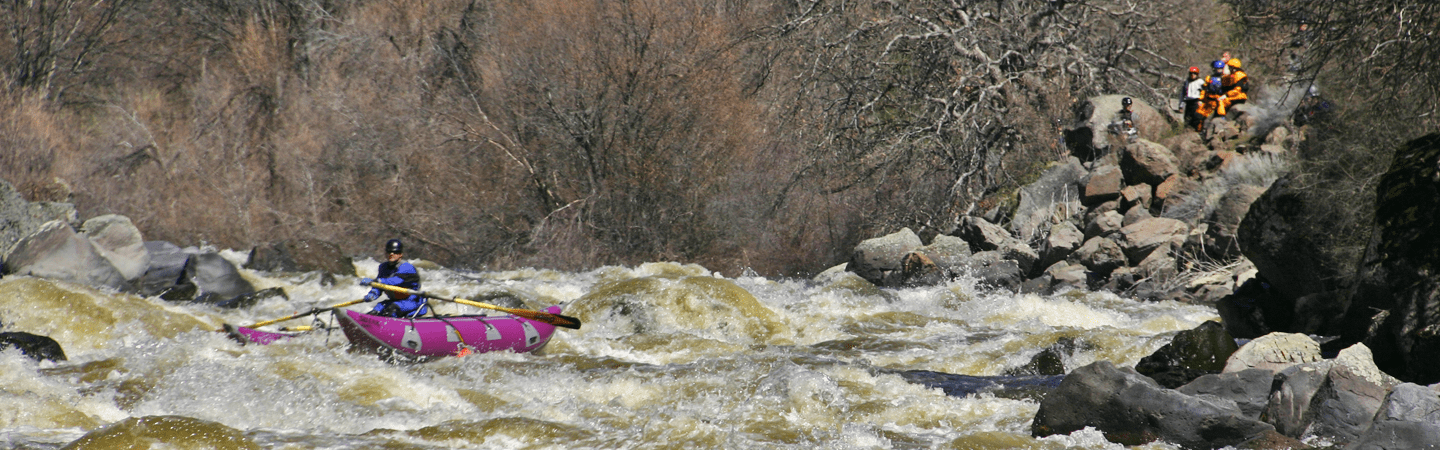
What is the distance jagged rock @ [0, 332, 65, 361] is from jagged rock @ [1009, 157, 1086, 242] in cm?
1065

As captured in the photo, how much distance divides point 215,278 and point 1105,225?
10.1 m

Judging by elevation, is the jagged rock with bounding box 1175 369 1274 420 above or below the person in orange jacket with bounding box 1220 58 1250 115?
below

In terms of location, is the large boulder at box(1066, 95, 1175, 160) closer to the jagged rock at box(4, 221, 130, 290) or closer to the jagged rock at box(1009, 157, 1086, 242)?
the jagged rock at box(1009, 157, 1086, 242)

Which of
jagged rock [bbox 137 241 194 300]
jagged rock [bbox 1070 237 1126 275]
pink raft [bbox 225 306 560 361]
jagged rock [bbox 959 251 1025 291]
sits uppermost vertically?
jagged rock [bbox 1070 237 1126 275]

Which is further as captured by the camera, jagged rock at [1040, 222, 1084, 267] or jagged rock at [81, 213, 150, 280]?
jagged rock at [81, 213, 150, 280]

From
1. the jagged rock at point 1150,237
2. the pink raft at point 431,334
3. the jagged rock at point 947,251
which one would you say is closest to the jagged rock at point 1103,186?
the jagged rock at point 1150,237

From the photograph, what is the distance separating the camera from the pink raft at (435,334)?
22.2 feet

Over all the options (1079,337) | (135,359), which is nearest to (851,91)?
(1079,337)

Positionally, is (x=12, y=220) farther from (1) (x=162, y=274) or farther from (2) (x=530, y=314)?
(2) (x=530, y=314)

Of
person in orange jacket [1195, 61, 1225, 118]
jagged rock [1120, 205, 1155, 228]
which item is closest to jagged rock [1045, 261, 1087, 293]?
jagged rock [1120, 205, 1155, 228]

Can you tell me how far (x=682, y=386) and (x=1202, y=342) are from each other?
299 centimetres

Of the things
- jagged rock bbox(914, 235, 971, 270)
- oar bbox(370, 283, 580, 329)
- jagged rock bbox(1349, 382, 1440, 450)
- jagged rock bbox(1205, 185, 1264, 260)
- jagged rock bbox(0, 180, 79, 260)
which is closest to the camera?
jagged rock bbox(1349, 382, 1440, 450)

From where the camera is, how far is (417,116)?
19.2 metres

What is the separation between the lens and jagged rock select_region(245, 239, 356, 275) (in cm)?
1296
